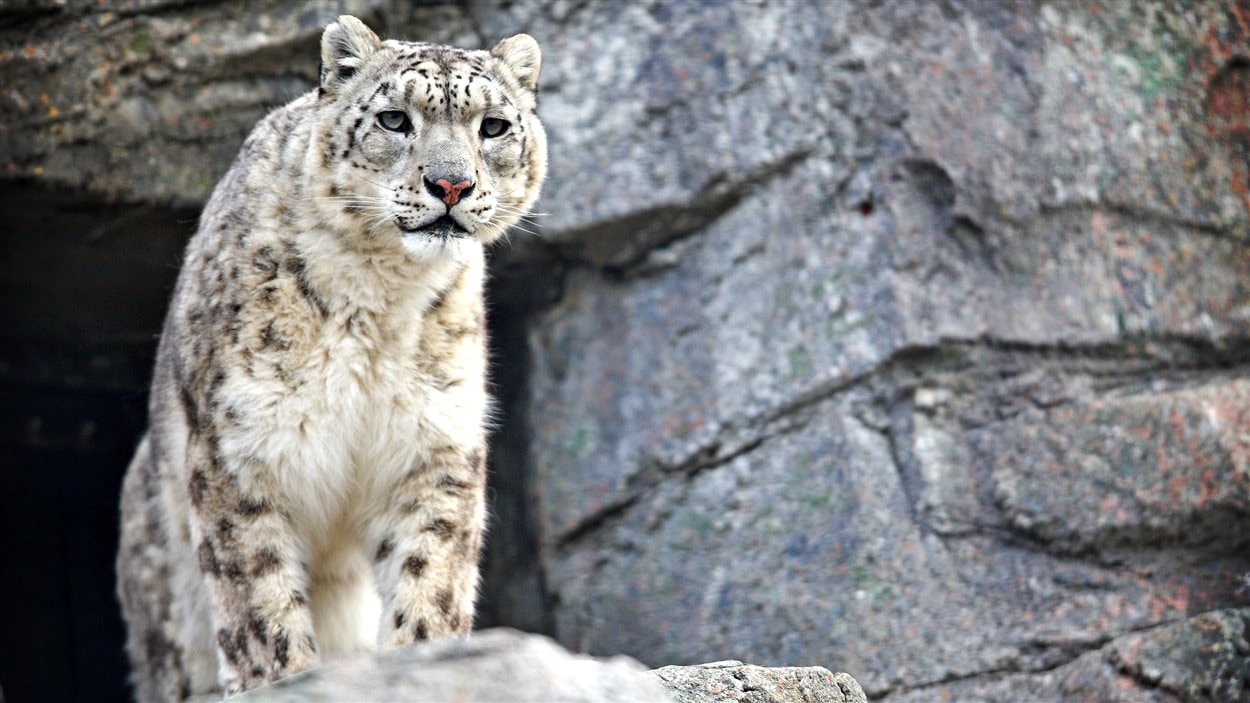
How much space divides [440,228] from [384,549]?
895 millimetres

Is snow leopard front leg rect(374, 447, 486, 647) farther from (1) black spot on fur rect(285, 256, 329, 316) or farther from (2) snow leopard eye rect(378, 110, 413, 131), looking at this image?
(2) snow leopard eye rect(378, 110, 413, 131)

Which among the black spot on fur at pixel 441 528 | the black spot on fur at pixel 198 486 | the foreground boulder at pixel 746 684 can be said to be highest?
the black spot on fur at pixel 198 486

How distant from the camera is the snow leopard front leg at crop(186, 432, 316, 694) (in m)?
3.54

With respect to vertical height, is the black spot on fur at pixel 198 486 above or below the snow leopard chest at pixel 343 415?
below

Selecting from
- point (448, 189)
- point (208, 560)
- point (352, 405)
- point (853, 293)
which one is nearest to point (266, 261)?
point (352, 405)

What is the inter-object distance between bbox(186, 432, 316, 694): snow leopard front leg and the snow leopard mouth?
73cm

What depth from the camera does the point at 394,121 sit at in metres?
3.60

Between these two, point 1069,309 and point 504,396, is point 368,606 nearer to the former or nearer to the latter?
point 504,396

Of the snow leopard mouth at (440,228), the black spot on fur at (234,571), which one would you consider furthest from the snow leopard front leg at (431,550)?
the snow leopard mouth at (440,228)

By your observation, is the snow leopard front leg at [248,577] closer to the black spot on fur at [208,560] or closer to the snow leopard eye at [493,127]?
the black spot on fur at [208,560]

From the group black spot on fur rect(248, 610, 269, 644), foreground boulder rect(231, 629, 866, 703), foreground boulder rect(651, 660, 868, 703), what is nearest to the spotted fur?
black spot on fur rect(248, 610, 269, 644)

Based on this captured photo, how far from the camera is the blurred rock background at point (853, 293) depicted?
463cm

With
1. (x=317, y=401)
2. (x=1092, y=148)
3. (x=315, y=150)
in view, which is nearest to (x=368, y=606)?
(x=317, y=401)

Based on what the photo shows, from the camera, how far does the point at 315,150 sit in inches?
146
